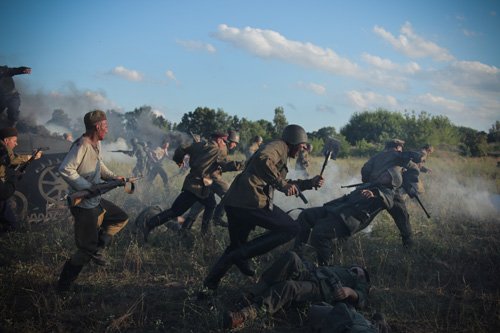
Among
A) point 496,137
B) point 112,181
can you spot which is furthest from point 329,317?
point 496,137

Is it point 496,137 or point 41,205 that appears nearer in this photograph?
point 41,205

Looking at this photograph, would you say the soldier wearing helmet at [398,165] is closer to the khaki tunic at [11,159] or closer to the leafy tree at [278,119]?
the khaki tunic at [11,159]

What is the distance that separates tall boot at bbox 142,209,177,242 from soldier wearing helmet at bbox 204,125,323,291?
2.14 meters

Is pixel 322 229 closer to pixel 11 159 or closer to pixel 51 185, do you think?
pixel 11 159

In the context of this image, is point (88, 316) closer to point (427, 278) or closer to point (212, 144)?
point (212, 144)

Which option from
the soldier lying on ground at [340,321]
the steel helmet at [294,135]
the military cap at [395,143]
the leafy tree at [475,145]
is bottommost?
the soldier lying on ground at [340,321]

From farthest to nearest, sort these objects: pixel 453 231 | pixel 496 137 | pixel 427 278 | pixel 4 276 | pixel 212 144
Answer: pixel 496 137 → pixel 453 231 → pixel 212 144 → pixel 427 278 → pixel 4 276

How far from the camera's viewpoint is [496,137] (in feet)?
93.9

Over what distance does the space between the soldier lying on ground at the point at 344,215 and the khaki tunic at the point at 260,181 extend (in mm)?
1502

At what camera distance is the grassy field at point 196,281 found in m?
3.97

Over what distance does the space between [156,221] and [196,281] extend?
165 centimetres

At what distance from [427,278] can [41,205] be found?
24.0 feet

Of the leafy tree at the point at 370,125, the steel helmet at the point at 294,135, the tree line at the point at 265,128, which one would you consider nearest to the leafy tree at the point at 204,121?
the tree line at the point at 265,128

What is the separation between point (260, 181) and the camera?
4.34 meters
